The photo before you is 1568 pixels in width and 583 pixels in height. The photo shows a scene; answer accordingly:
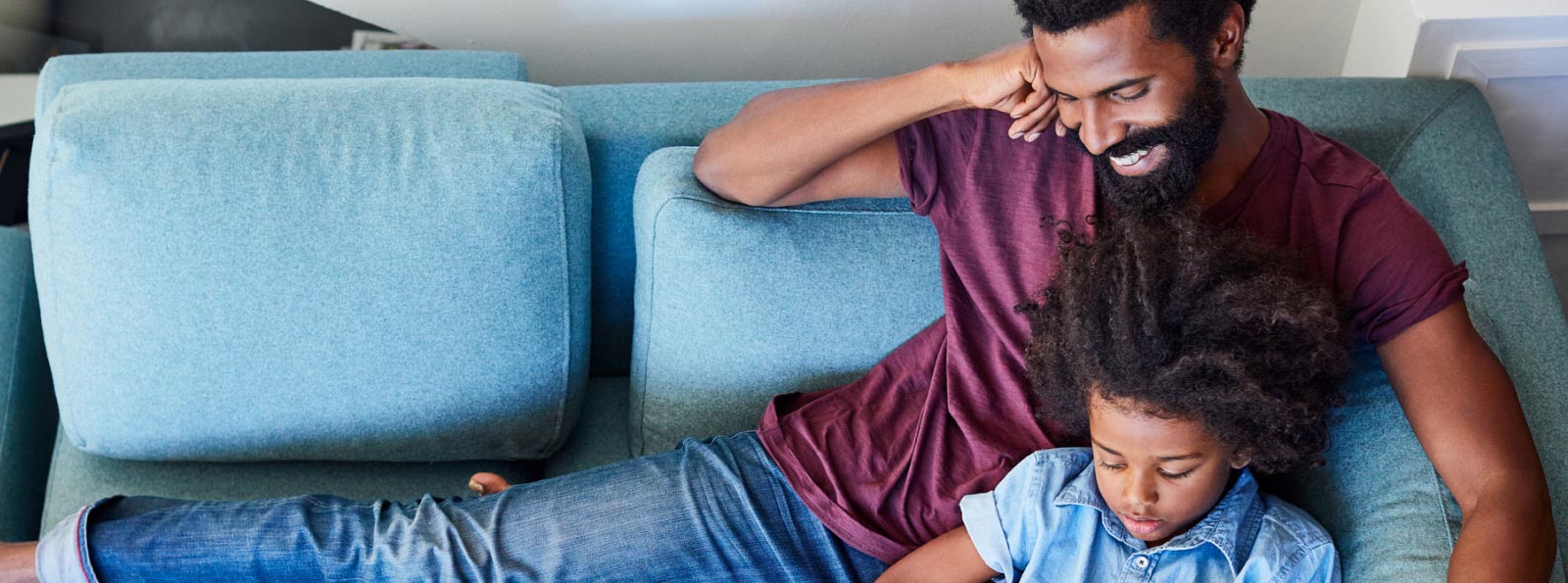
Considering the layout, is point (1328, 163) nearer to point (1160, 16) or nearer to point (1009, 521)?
point (1160, 16)

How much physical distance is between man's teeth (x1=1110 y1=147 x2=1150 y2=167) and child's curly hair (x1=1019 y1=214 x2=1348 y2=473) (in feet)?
0.23

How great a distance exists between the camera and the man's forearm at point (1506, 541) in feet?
3.88

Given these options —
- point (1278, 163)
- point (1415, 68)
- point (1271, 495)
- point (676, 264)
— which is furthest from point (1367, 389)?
point (676, 264)

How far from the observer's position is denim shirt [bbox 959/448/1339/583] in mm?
1292

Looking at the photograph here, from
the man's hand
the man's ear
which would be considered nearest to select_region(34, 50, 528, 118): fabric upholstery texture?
the man's hand

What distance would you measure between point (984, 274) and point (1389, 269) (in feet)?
1.47

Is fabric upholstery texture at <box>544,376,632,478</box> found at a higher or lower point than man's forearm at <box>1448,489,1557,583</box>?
lower

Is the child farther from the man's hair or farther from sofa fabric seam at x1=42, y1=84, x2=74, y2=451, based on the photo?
sofa fabric seam at x1=42, y1=84, x2=74, y2=451

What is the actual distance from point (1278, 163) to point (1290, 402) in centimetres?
33

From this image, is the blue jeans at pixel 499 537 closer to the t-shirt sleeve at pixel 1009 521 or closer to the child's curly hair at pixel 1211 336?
the t-shirt sleeve at pixel 1009 521

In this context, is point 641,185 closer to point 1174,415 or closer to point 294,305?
point 294,305

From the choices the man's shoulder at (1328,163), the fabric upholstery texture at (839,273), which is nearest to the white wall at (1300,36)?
the fabric upholstery texture at (839,273)

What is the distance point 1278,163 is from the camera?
1.41 m

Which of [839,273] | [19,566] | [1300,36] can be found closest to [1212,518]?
[839,273]
